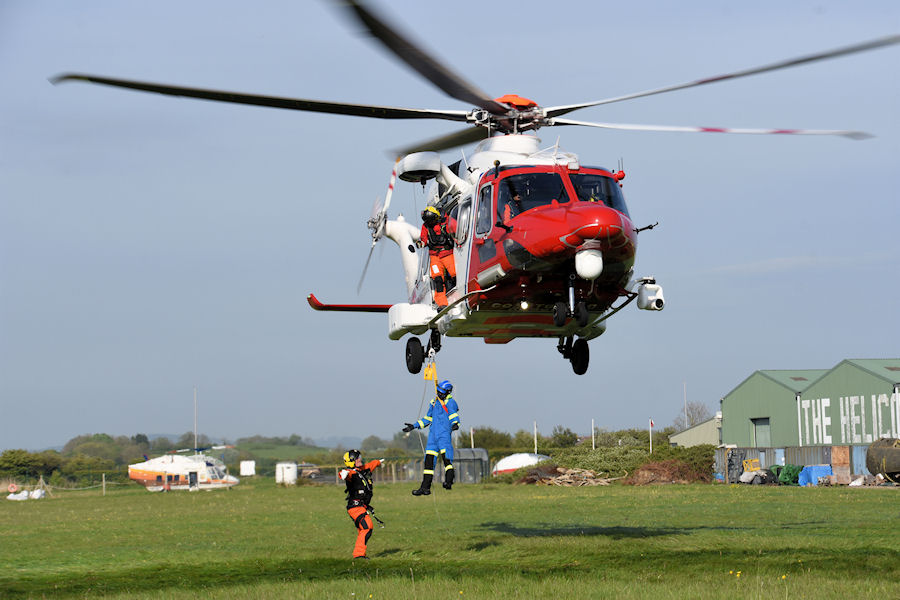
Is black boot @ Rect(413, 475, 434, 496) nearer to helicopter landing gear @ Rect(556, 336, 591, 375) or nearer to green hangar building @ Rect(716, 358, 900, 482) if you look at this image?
helicopter landing gear @ Rect(556, 336, 591, 375)

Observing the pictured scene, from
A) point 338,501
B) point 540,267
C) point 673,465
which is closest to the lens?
point 540,267

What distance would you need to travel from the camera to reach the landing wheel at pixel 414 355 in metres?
20.0

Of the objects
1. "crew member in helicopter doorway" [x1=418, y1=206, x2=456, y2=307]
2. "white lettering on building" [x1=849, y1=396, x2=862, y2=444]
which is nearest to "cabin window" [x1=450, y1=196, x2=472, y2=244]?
"crew member in helicopter doorway" [x1=418, y1=206, x2=456, y2=307]

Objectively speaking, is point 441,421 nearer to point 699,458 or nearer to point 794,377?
point 699,458

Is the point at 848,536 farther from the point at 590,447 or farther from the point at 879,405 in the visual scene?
the point at 590,447

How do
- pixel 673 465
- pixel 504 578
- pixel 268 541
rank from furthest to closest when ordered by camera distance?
pixel 673 465 → pixel 268 541 → pixel 504 578

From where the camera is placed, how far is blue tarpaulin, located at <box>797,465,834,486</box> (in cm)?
5172

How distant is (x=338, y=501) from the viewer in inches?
2083

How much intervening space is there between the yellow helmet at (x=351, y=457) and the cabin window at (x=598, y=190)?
10.2 m

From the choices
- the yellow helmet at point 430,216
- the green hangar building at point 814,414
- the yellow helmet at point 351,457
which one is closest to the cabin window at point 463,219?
the yellow helmet at point 430,216

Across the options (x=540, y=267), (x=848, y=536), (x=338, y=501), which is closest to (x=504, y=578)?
(x=540, y=267)

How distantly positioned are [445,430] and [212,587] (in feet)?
21.7

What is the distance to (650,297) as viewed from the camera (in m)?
16.6

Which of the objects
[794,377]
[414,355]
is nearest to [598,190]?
[414,355]
